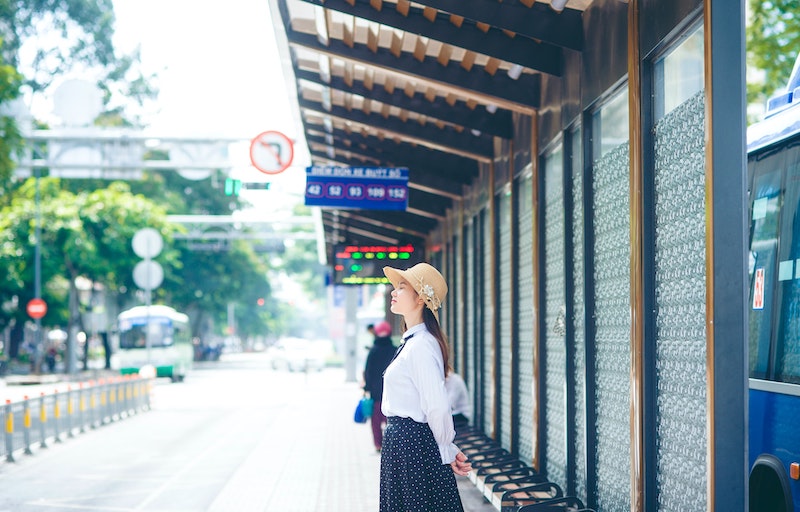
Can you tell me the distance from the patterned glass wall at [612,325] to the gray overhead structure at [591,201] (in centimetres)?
2

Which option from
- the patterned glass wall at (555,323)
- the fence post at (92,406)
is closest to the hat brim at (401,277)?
the patterned glass wall at (555,323)

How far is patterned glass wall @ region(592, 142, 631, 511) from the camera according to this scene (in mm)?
6980

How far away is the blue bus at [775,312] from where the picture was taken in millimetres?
6301

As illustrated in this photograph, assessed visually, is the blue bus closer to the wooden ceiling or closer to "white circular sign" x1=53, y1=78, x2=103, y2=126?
the wooden ceiling

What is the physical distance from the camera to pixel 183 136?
2742 centimetres

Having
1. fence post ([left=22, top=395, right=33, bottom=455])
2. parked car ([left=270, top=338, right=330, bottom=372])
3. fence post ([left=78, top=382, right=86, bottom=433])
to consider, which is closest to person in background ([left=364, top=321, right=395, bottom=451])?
fence post ([left=22, top=395, right=33, bottom=455])

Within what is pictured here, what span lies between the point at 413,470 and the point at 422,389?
1.25 ft

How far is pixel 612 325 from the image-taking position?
24.1ft

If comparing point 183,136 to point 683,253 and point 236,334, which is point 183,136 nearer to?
point 683,253

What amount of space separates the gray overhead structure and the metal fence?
5.75 m

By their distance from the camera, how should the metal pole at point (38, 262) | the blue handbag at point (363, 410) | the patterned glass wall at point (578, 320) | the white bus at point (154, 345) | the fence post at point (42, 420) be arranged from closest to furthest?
the patterned glass wall at point (578, 320), the blue handbag at point (363, 410), the fence post at point (42, 420), the white bus at point (154, 345), the metal pole at point (38, 262)

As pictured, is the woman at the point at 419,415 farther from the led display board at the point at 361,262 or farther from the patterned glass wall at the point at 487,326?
the led display board at the point at 361,262

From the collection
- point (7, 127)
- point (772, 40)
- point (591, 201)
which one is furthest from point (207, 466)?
point (772, 40)

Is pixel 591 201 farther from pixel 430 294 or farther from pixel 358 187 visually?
pixel 358 187
